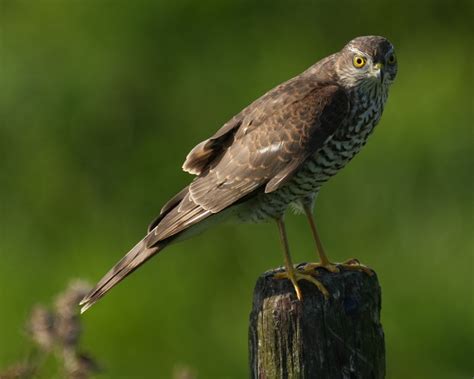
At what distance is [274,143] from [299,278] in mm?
686

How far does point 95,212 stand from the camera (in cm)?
896

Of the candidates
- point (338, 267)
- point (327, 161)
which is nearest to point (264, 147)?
point (327, 161)

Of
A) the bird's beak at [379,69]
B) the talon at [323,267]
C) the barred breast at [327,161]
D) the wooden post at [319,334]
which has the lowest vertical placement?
the wooden post at [319,334]

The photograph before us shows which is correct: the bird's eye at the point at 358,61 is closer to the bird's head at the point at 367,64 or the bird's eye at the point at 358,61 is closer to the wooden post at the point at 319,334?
the bird's head at the point at 367,64

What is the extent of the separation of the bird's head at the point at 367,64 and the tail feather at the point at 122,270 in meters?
0.98

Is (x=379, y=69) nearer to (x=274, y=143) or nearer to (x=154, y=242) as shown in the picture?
(x=274, y=143)

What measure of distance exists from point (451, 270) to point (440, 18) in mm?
2495

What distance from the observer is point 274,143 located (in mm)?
4582

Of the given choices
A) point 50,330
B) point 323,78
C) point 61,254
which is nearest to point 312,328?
point 50,330

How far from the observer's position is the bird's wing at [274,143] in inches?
177

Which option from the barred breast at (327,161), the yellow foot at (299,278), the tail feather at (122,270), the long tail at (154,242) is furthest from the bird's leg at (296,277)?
the tail feather at (122,270)

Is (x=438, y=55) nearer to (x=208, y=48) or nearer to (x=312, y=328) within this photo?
(x=208, y=48)

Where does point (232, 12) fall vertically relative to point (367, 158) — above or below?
above

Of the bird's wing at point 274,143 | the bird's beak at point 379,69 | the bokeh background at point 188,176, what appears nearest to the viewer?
the bird's wing at point 274,143
